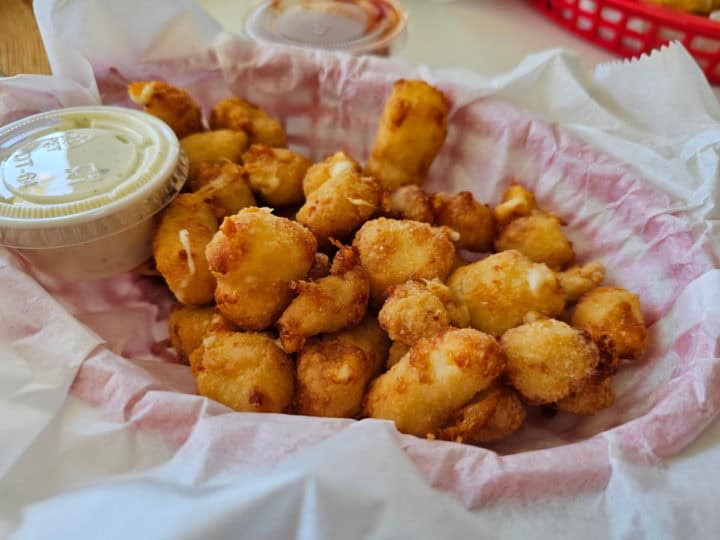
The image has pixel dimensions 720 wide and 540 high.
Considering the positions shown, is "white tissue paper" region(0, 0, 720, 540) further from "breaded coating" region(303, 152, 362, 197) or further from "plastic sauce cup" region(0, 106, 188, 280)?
"breaded coating" region(303, 152, 362, 197)

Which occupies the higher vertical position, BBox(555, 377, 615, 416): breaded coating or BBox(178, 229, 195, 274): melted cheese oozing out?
BBox(178, 229, 195, 274): melted cheese oozing out

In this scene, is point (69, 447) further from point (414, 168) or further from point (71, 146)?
point (414, 168)

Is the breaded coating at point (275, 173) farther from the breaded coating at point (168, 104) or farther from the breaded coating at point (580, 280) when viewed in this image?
the breaded coating at point (580, 280)

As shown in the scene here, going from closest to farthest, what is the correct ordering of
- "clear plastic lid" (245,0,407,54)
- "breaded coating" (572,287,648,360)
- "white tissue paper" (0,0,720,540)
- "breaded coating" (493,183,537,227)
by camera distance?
"white tissue paper" (0,0,720,540)
"breaded coating" (572,287,648,360)
"breaded coating" (493,183,537,227)
"clear plastic lid" (245,0,407,54)

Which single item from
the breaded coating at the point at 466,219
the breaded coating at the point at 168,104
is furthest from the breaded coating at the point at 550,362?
the breaded coating at the point at 168,104

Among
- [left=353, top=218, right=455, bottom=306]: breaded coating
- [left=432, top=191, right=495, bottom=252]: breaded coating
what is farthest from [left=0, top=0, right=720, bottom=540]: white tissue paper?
[left=353, top=218, right=455, bottom=306]: breaded coating

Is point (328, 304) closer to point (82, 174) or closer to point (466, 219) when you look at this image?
point (466, 219)
